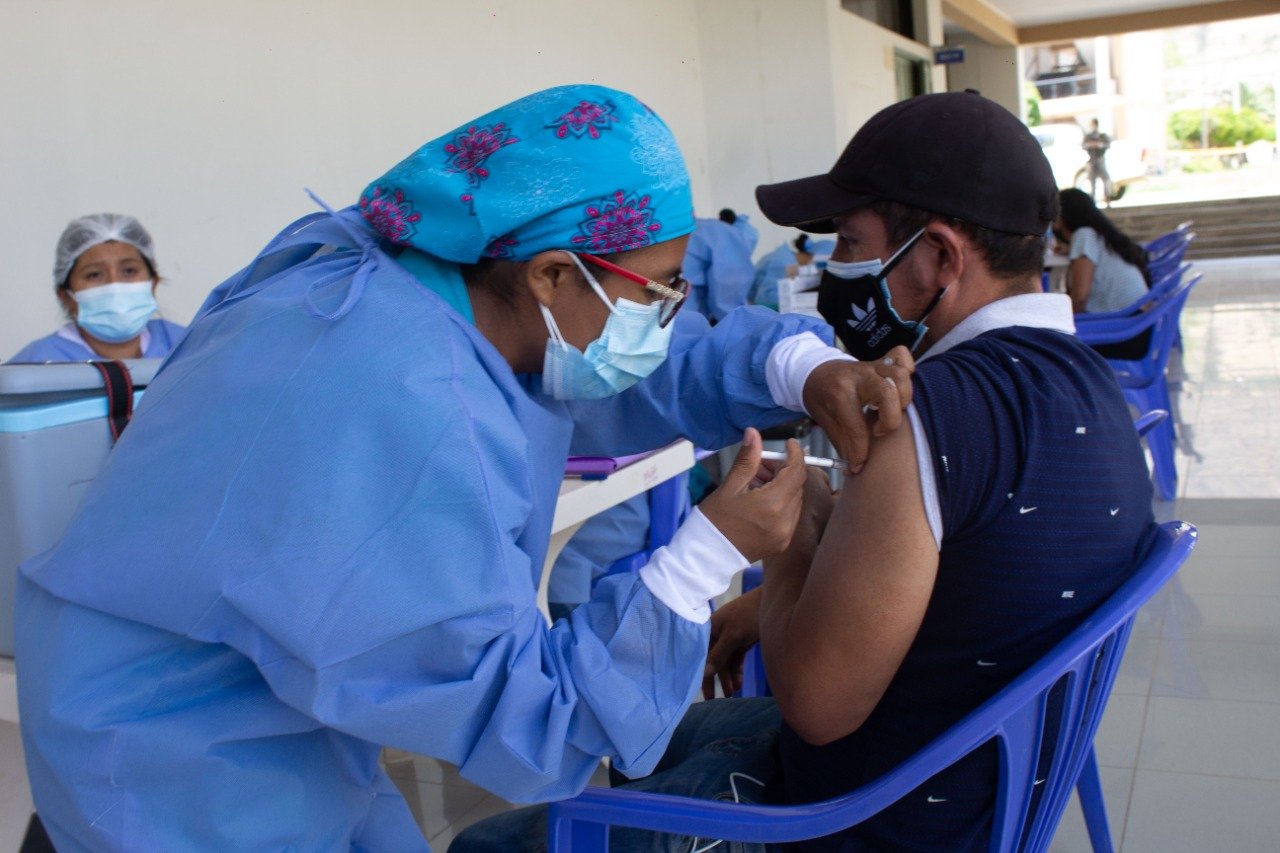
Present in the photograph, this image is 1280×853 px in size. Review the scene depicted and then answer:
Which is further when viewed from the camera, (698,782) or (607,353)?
(698,782)

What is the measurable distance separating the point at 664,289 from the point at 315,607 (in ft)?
1.50

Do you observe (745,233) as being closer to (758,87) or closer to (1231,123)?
(758,87)

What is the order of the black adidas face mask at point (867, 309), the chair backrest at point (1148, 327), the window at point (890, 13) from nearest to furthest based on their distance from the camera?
the black adidas face mask at point (867, 309)
the chair backrest at point (1148, 327)
the window at point (890, 13)

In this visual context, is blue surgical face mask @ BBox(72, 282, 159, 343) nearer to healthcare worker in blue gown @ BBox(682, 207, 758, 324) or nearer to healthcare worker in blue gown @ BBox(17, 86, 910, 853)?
healthcare worker in blue gown @ BBox(17, 86, 910, 853)

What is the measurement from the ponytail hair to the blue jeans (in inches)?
192

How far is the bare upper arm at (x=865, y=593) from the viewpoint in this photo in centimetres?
103

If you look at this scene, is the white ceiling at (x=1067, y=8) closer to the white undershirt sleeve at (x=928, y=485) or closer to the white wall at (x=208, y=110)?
the white wall at (x=208, y=110)

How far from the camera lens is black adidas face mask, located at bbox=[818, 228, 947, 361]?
1310mm

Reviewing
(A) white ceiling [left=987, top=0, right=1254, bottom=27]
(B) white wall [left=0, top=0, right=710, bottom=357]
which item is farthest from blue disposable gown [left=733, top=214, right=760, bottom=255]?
(A) white ceiling [left=987, top=0, right=1254, bottom=27]

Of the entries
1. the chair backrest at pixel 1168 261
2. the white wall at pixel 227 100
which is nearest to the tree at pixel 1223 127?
the chair backrest at pixel 1168 261

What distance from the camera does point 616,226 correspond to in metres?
1.02

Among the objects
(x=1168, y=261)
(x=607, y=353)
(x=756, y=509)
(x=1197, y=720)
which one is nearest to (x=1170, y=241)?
(x=1168, y=261)

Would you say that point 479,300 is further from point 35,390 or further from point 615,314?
point 35,390

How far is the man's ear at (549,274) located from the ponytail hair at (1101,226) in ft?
17.0
